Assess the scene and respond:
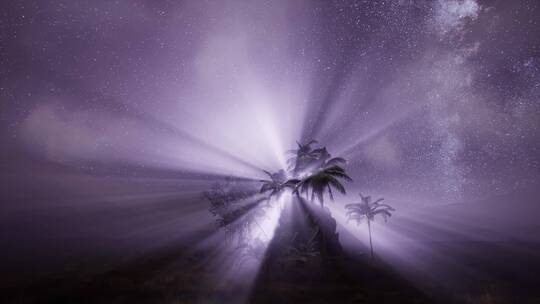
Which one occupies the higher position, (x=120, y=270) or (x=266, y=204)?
(x=266, y=204)

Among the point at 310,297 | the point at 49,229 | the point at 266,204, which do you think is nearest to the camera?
the point at 310,297

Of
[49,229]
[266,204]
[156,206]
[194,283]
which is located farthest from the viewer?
[156,206]

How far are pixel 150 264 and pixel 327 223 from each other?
25365 millimetres

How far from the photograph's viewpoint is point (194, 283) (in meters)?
24.0

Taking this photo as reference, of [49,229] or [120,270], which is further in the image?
[49,229]

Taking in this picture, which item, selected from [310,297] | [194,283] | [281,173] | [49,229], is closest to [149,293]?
[194,283]

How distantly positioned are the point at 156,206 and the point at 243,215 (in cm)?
10652

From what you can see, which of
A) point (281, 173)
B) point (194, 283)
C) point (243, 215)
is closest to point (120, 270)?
point (194, 283)

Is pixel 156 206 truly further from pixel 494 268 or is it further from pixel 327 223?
pixel 494 268

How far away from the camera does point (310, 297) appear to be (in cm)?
2052

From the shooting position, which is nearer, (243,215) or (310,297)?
(310,297)

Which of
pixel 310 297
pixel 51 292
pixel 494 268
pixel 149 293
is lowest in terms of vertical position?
pixel 51 292

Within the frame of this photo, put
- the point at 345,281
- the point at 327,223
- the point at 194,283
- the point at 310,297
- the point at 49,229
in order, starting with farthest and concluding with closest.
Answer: the point at 49,229
the point at 327,223
the point at 345,281
the point at 194,283
the point at 310,297

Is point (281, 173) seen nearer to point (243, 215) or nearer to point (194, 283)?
point (243, 215)
